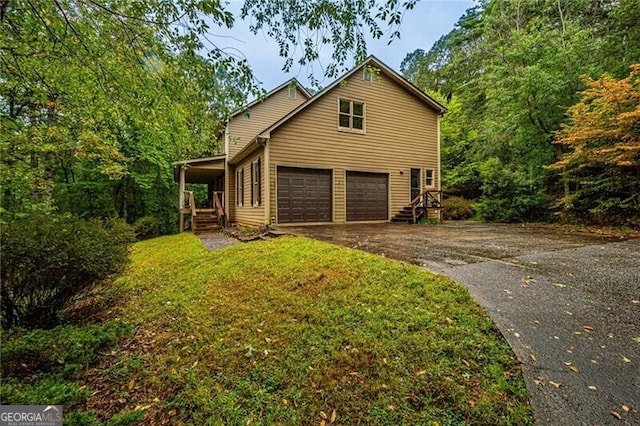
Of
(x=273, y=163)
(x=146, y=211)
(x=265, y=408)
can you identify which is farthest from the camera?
(x=146, y=211)

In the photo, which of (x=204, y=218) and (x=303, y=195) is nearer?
(x=303, y=195)

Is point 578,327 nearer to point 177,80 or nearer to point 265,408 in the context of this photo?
point 265,408

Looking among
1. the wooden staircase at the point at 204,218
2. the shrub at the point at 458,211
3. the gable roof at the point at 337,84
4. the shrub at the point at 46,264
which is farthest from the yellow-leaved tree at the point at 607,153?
the wooden staircase at the point at 204,218

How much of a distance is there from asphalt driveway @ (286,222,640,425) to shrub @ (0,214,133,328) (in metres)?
4.45

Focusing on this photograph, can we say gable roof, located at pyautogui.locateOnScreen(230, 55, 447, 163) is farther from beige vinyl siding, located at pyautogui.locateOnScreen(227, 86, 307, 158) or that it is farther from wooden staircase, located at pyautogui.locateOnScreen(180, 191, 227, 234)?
wooden staircase, located at pyautogui.locateOnScreen(180, 191, 227, 234)

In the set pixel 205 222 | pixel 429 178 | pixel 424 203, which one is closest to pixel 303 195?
pixel 205 222

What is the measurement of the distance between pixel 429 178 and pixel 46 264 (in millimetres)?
13859

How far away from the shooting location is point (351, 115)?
1234cm

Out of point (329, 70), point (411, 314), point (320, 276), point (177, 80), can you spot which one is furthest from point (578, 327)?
point (177, 80)

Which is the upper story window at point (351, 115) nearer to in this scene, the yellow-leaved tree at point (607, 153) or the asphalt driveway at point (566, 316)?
the yellow-leaved tree at point (607, 153)

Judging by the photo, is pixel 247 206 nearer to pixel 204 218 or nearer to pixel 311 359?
pixel 204 218

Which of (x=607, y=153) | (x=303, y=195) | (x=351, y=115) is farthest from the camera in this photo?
(x=351, y=115)

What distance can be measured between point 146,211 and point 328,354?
68.7ft

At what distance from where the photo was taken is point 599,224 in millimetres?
9508
